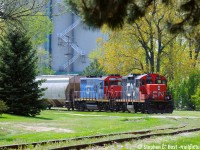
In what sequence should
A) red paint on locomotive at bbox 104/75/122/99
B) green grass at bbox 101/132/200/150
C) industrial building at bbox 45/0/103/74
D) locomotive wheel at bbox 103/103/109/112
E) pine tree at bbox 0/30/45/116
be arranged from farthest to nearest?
1. industrial building at bbox 45/0/103/74
2. locomotive wheel at bbox 103/103/109/112
3. red paint on locomotive at bbox 104/75/122/99
4. pine tree at bbox 0/30/45/116
5. green grass at bbox 101/132/200/150

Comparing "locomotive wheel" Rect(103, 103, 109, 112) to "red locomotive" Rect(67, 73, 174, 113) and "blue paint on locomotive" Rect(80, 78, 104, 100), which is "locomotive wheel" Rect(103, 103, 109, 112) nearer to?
"red locomotive" Rect(67, 73, 174, 113)

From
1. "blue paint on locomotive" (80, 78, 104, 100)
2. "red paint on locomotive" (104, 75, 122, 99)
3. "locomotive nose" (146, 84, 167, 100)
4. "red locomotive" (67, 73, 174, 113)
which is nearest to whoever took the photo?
"locomotive nose" (146, 84, 167, 100)

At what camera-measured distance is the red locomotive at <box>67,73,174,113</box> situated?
34.8 meters

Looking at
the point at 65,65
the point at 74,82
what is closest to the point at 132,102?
the point at 74,82

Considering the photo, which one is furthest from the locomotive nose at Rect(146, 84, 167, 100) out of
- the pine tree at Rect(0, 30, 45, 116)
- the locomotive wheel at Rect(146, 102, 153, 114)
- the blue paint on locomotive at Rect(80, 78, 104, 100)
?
the pine tree at Rect(0, 30, 45, 116)

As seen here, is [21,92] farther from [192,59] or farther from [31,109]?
[192,59]

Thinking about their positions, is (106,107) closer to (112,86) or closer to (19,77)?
(112,86)

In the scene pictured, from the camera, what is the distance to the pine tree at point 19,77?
26.5 m

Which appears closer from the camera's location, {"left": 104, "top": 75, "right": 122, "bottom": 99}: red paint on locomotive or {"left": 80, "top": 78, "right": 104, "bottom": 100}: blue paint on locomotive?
{"left": 104, "top": 75, "right": 122, "bottom": 99}: red paint on locomotive

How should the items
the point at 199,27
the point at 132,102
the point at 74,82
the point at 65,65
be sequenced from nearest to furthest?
1. the point at 199,27
2. the point at 132,102
3. the point at 74,82
4. the point at 65,65

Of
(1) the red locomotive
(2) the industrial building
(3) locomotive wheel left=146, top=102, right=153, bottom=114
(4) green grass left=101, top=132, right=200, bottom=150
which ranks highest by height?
(2) the industrial building

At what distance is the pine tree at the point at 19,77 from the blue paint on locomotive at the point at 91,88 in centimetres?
1233

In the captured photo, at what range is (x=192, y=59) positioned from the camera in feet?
153

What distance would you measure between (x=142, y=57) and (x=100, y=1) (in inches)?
1529
